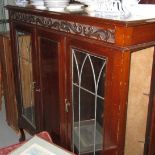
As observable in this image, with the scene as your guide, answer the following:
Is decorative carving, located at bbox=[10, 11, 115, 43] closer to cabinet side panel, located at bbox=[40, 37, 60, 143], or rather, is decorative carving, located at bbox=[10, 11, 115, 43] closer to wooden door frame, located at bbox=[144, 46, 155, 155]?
cabinet side panel, located at bbox=[40, 37, 60, 143]

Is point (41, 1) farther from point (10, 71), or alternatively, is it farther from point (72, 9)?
point (10, 71)

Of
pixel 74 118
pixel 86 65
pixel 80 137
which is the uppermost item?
pixel 86 65

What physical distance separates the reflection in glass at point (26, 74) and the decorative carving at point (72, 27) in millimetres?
135

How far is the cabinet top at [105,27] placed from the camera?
1030 millimetres

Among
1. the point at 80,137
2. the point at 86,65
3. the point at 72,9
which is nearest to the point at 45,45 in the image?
the point at 72,9

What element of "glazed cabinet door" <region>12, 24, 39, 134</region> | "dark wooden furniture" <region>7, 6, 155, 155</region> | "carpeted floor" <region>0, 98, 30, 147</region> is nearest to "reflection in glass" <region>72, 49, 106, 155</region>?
"dark wooden furniture" <region>7, 6, 155, 155</region>

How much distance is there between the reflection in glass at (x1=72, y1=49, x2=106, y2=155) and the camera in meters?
1.27

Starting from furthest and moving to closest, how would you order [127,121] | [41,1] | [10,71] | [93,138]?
1. [10,71]
2. [41,1]
3. [93,138]
4. [127,121]

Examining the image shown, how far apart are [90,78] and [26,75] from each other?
86 centimetres

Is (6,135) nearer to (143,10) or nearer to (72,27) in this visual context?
(72,27)

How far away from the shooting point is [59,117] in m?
1.63

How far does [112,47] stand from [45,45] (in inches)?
25.2

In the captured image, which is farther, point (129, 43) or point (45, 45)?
point (45, 45)

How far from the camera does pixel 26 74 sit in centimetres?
203
